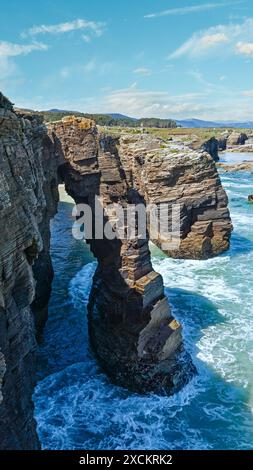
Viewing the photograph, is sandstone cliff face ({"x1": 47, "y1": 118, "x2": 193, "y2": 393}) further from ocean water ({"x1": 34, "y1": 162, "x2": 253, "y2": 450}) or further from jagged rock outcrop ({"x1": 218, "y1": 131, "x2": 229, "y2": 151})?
jagged rock outcrop ({"x1": 218, "y1": 131, "x2": 229, "y2": 151})

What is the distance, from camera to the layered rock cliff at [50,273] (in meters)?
12.7

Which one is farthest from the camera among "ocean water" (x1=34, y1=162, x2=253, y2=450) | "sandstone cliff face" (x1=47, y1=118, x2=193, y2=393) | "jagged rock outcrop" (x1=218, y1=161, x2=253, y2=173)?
"jagged rock outcrop" (x1=218, y1=161, x2=253, y2=173)

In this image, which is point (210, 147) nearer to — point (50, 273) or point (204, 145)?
point (204, 145)

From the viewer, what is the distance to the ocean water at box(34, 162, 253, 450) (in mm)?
18531

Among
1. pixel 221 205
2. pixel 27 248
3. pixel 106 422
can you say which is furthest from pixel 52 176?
pixel 221 205

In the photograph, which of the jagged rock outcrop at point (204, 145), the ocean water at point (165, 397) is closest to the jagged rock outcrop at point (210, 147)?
the jagged rock outcrop at point (204, 145)

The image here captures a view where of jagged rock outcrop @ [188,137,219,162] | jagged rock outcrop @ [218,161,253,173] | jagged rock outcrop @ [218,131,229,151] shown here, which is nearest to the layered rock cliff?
jagged rock outcrop @ [188,137,219,162]

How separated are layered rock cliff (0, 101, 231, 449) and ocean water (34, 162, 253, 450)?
1236mm

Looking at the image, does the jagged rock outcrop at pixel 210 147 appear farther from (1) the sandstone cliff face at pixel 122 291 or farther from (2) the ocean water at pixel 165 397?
(1) the sandstone cliff face at pixel 122 291

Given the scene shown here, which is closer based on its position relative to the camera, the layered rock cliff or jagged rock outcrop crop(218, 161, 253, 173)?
the layered rock cliff

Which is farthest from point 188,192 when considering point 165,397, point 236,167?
point 236,167

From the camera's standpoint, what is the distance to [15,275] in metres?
12.9

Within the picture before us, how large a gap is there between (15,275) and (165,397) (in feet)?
38.8

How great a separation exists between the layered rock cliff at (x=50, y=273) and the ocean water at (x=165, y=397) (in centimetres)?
124
